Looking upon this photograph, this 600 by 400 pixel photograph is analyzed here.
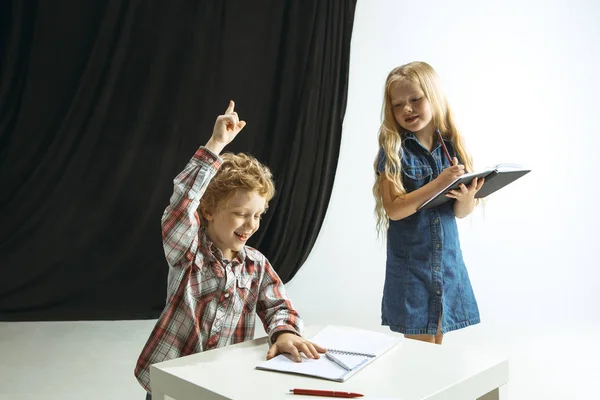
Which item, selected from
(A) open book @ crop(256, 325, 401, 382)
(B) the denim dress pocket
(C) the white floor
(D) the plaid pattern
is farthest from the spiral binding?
(C) the white floor

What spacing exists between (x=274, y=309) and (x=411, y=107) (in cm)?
75

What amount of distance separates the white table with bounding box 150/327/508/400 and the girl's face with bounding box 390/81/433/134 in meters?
0.81

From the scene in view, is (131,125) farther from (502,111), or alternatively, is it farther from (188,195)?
(188,195)

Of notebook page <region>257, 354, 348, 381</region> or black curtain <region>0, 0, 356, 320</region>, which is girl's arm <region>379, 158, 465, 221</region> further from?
black curtain <region>0, 0, 356, 320</region>

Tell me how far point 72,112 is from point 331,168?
4.79 ft

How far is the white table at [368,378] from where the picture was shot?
0.87 metres

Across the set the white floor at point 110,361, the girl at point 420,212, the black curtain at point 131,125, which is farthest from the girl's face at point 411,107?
the black curtain at point 131,125

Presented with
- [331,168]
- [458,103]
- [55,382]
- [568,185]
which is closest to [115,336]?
[55,382]

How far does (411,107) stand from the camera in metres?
1.75

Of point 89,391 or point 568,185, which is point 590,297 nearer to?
point 568,185

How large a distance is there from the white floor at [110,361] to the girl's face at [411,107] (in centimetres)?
100

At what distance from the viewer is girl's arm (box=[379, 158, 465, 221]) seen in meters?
1.62

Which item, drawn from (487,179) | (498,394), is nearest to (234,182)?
(498,394)

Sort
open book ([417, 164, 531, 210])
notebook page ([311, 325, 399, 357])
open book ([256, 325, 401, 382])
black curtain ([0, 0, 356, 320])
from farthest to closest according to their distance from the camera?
black curtain ([0, 0, 356, 320]), open book ([417, 164, 531, 210]), notebook page ([311, 325, 399, 357]), open book ([256, 325, 401, 382])
